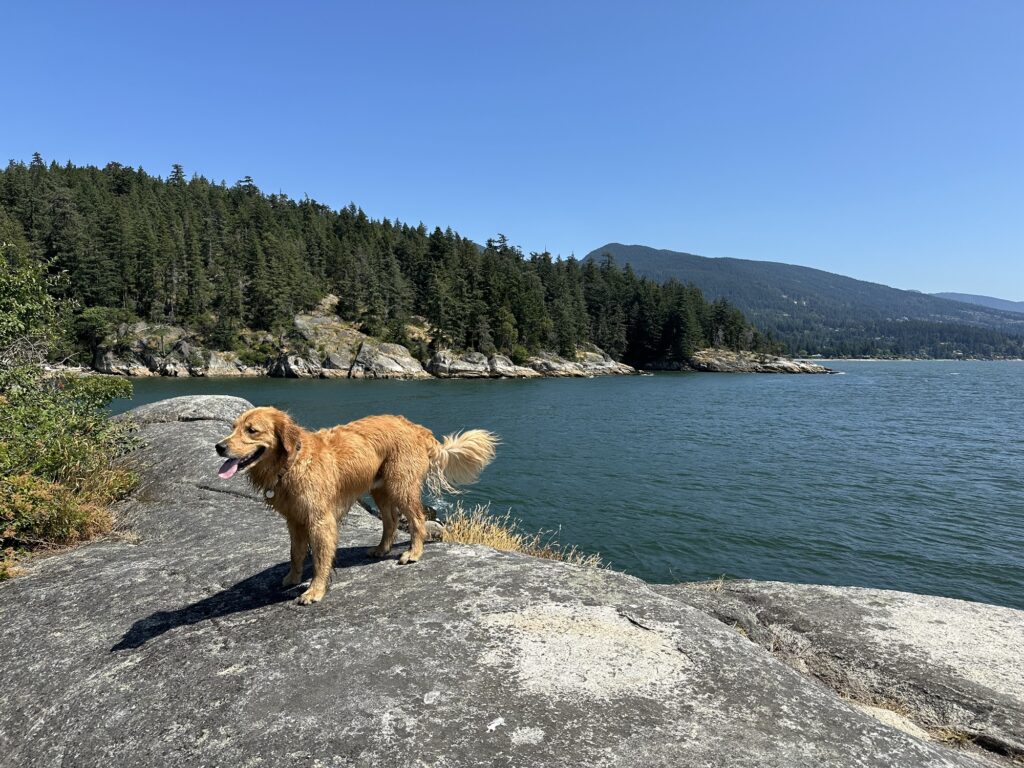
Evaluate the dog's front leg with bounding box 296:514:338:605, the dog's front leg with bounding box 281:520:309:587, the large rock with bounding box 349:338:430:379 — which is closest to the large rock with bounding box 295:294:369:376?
the large rock with bounding box 349:338:430:379

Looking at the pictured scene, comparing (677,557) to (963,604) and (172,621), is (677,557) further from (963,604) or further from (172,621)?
(172,621)

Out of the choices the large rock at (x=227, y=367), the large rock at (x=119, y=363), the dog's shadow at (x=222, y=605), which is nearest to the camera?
the dog's shadow at (x=222, y=605)

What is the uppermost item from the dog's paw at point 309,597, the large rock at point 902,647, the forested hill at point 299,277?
the forested hill at point 299,277

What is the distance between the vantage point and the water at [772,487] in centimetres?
1533

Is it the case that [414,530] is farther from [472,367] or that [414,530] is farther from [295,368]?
[295,368]

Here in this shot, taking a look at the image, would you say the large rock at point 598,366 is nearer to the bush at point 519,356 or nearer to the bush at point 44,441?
the bush at point 519,356

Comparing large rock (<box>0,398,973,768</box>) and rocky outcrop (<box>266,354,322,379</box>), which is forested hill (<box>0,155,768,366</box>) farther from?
large rock (<box>0,398,973,768</box>)

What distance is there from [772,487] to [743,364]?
107 m

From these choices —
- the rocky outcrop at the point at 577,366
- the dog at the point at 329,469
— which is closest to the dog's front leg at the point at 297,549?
the dog at the point at 329,469

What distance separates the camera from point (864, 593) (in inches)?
271

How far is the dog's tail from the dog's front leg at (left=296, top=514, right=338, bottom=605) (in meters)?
1.45

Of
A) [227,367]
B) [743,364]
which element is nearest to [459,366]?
[227,367]

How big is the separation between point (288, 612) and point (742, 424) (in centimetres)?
4178

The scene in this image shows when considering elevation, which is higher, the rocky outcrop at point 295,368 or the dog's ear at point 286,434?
the dog's ear at point 286,434
